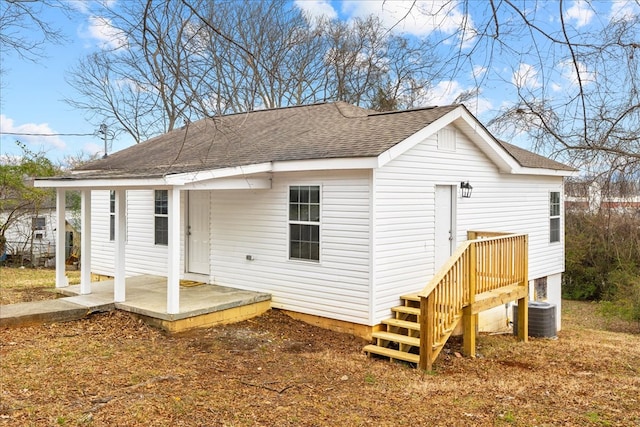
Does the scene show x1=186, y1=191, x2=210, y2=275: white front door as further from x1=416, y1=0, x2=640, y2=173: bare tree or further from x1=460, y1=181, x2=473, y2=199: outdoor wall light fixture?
x1=416, y1=0, x2=640, y2=173: bare tree

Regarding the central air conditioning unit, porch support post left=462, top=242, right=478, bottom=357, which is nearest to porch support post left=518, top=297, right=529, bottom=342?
the central air conditioning unit

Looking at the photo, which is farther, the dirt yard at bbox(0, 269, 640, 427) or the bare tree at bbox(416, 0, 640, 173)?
the dirt yard at bbox(0, 269, 640, 427)

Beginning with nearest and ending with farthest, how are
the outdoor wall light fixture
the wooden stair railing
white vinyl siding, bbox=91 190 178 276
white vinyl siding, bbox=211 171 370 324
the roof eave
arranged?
1. the wooden stair railing
2. white vinyl siding, bbox=211 171 370 324
3. the outdoor wall light fixture
4. the roof eave
5. white vinyl siding, bbox=91 190 178 276

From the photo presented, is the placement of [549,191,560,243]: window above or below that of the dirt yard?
above

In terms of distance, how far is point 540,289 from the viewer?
14023mm

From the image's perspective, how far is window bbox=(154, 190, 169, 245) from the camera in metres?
11.5

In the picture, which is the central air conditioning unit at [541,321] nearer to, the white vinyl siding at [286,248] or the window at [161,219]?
the white vinyl siding at [286,248]

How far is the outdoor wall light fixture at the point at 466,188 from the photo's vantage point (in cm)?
1009

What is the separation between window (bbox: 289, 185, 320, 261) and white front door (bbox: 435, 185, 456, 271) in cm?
239

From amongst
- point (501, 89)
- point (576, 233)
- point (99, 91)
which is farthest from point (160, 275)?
point (576, 233)

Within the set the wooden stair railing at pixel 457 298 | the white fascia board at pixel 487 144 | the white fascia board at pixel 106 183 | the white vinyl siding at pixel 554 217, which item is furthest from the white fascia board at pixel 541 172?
the white fascia board at pixel 106 183

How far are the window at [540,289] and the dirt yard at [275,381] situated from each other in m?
4.87

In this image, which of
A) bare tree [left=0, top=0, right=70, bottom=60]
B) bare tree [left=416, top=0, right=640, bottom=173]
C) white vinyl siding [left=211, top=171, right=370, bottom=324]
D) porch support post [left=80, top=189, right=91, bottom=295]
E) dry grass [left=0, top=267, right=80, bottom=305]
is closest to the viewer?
bare tree [left=416, top=0, right=640, bottom=173]

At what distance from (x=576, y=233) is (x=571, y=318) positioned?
16.5ft
